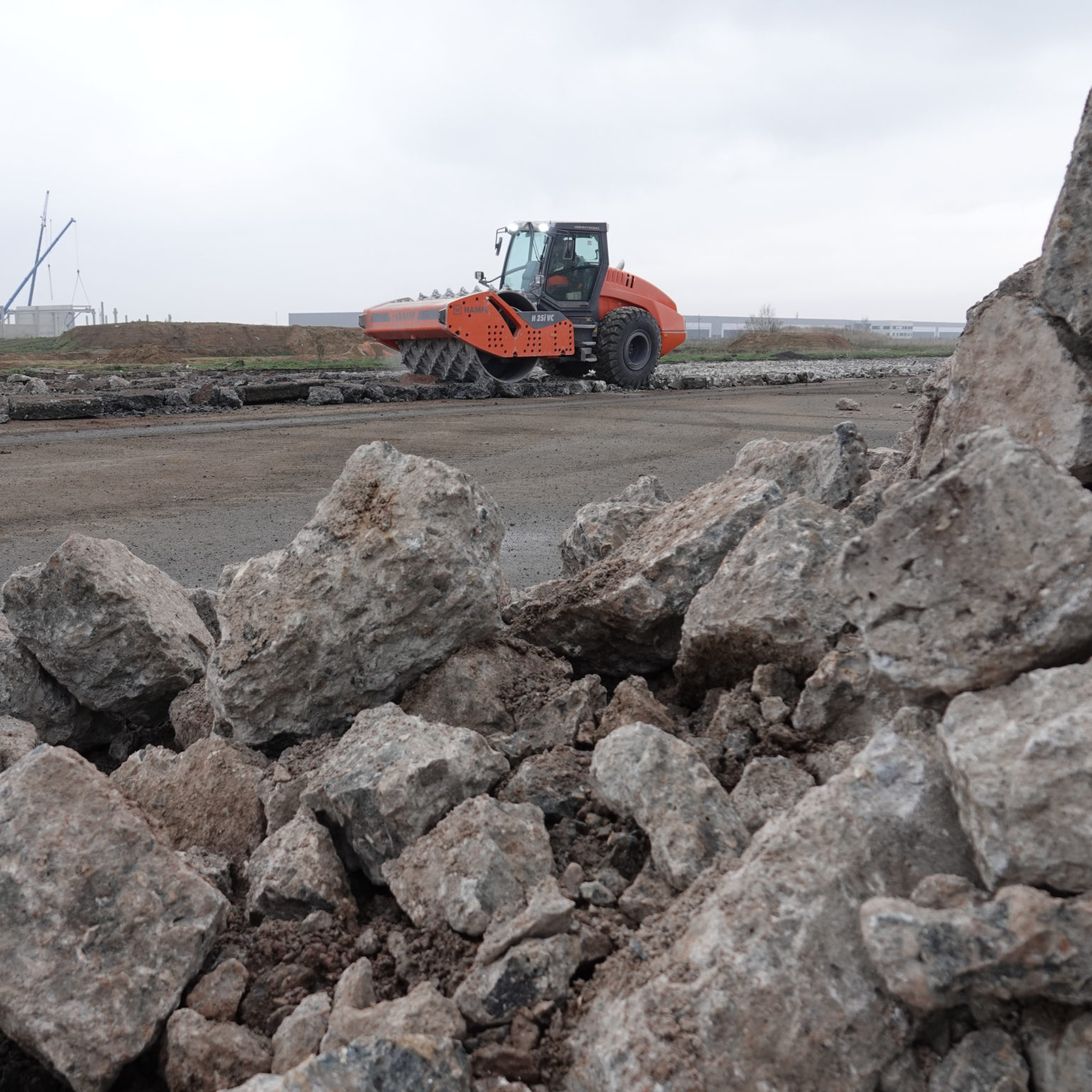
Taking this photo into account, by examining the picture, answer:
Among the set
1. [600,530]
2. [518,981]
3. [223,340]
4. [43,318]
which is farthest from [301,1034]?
[43,318]

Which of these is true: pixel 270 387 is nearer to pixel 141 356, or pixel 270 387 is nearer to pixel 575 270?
pixel 575 270

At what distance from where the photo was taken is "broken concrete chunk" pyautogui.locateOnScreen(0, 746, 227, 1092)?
1.89 metres

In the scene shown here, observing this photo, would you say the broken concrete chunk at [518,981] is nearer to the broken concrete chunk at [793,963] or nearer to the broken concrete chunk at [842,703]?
the broken concrete chunk at [793,963]

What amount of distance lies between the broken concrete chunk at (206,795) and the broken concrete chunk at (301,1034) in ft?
2.32

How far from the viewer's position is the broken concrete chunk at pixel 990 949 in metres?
1.38

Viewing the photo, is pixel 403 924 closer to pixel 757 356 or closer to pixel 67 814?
pixel 67 814

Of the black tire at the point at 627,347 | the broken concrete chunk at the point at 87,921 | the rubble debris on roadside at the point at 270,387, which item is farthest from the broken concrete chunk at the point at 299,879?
the black tire at the point at 627,347

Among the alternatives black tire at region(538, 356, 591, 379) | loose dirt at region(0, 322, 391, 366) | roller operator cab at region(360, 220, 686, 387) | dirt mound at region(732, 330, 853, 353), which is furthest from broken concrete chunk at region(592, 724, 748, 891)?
dirt mound at region(732, 330, 853, 353)

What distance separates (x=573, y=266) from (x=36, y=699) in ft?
53.3

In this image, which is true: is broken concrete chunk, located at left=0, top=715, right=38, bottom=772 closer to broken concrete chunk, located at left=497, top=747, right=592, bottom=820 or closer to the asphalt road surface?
broken concrete chunk, located at left=497, top=747, right=592, bottom=820

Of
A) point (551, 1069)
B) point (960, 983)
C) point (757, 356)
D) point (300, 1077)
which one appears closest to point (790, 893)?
point (960, 983)

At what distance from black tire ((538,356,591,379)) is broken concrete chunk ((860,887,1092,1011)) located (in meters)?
19.1

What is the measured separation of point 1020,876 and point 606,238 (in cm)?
1815

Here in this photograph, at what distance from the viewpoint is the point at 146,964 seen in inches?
77.6
